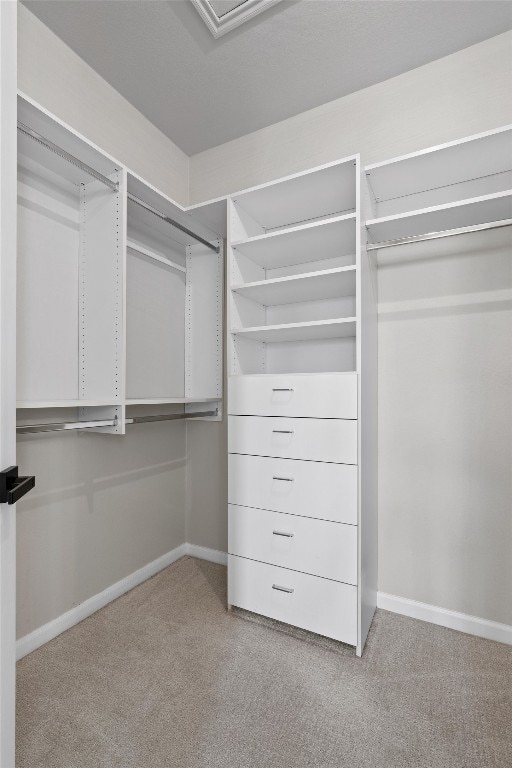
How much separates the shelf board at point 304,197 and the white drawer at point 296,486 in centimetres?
129

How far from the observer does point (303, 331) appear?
6.41 ft

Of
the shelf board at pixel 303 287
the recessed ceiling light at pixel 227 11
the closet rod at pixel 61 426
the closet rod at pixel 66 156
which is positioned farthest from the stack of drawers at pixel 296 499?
the recessed ceiling light at pixel 227 11

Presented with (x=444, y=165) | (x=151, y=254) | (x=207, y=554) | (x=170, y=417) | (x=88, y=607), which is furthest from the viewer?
(x=207, y=554)

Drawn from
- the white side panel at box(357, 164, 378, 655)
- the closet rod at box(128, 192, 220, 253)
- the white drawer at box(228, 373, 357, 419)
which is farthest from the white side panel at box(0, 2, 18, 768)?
the white side panel at box(357, 164, 378, 655)

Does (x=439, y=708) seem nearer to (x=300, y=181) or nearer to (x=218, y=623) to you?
(x=218, y=623)

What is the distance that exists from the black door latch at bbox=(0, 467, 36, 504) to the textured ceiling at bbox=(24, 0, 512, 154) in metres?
1.94

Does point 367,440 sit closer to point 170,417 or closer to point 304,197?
point 170,417

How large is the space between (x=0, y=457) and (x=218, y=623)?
1491mm

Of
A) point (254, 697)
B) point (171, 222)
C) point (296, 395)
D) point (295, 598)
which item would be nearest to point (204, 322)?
point (171, 222)

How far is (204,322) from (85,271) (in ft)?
2.86

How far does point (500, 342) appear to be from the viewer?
177 centimetres

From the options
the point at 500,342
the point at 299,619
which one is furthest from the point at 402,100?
the point at 299,619

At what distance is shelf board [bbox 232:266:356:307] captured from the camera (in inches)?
69.9

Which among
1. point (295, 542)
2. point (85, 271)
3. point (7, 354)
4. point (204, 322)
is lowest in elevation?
point (295, 542)
